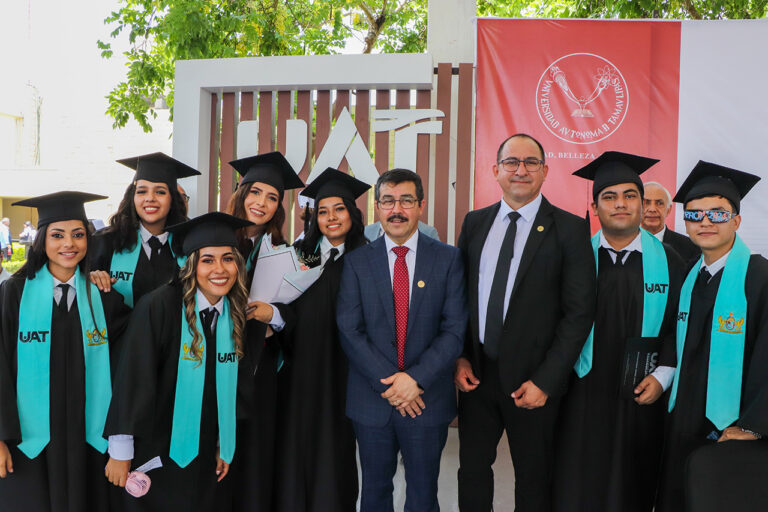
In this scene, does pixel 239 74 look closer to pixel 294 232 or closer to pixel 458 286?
pixel 294 232

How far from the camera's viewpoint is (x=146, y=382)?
2.33 metres

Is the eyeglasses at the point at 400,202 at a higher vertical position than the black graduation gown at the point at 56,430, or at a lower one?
higher

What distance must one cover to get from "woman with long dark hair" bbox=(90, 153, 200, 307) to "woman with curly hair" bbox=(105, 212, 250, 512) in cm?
38

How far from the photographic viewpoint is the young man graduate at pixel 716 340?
229cm

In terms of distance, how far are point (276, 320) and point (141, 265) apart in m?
0.81

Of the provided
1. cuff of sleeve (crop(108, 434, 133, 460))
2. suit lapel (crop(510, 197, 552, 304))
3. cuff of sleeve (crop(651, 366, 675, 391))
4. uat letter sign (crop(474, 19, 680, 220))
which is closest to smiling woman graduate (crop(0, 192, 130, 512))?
cuff of sleeve (crop(108, 434, 133, 460))

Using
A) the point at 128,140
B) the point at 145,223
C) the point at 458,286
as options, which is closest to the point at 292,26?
the point at 145,223

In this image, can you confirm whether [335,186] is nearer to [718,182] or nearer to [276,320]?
[276,320]

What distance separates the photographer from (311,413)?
2863 mm

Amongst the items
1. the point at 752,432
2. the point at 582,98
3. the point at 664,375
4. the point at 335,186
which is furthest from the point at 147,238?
the point at 582,98

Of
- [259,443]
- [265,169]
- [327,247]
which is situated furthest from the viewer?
[265,169]

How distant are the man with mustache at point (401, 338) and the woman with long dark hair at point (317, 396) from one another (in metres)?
0.22

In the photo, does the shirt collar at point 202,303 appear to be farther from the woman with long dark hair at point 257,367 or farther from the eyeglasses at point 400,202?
the eyeglasses at point 400,202

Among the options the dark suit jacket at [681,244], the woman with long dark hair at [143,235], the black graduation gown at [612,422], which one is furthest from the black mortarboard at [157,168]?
the dark suit jacket at [681,244]
